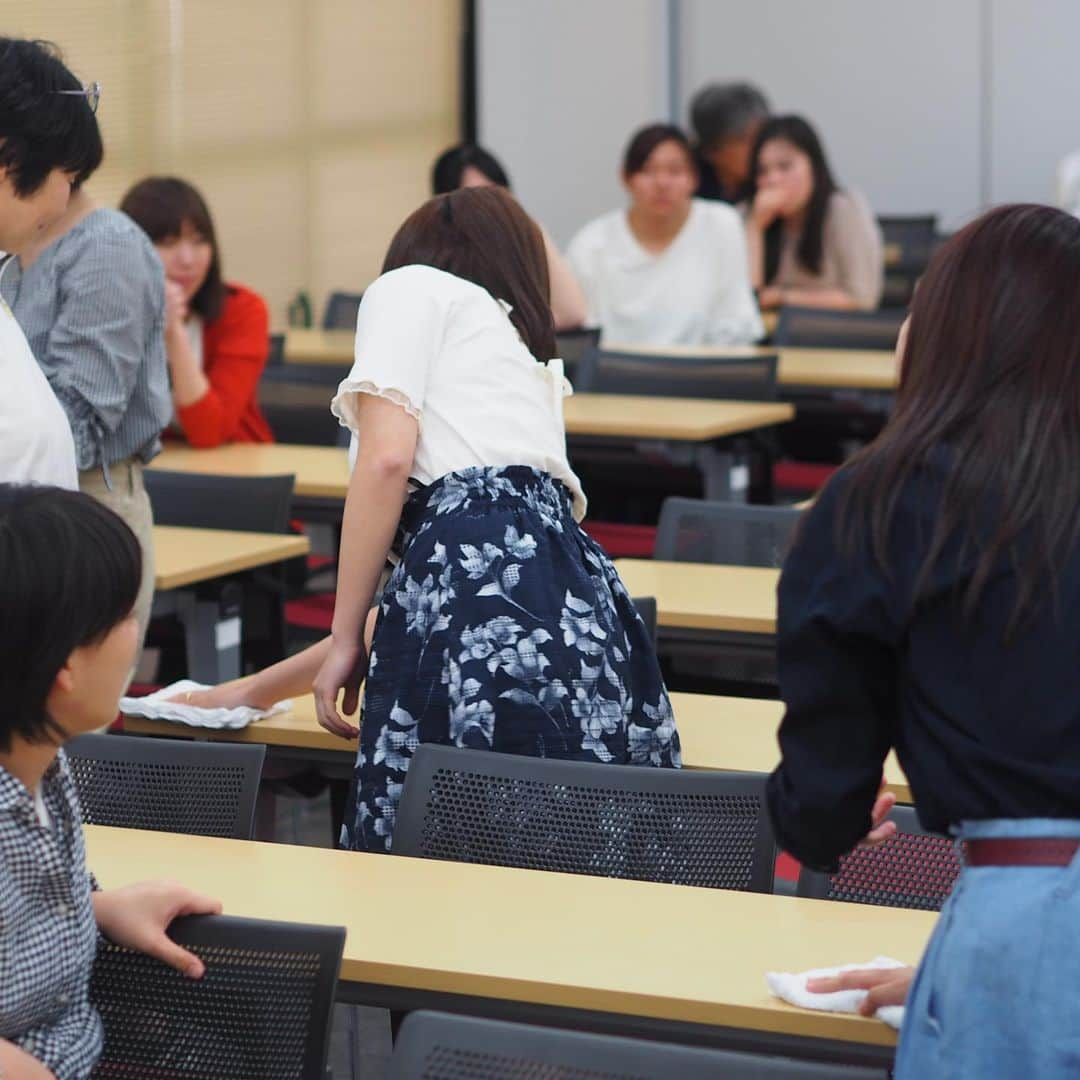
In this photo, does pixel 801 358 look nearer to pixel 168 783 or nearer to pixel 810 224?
pixel 810 224

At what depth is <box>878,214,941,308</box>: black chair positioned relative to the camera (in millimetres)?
9463

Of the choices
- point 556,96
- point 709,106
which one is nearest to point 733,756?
point 709,106

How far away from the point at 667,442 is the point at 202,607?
1829mm

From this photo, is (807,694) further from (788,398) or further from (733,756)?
(788,398)

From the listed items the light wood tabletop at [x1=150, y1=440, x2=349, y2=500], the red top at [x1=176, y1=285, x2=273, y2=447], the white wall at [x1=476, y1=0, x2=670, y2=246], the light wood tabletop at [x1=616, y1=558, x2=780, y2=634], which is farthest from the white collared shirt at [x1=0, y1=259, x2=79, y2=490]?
the white wall at [x1=476, y1=0, x2=670, y2=246]

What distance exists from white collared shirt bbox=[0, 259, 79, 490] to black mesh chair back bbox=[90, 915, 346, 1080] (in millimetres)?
666

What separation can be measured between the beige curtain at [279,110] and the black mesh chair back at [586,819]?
5254 mm

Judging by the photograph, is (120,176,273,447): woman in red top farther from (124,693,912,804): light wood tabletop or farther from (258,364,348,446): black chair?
(124,693,912,804): light wood tabletop

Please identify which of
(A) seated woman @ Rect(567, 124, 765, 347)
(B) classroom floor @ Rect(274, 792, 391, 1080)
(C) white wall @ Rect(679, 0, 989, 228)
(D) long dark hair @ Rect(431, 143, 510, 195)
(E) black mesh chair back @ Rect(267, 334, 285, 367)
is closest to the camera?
(B) classroom floor @ Rect(274, 792, 391, 1080)

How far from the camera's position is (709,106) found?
29.2ft

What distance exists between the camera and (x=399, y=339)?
2699 mm

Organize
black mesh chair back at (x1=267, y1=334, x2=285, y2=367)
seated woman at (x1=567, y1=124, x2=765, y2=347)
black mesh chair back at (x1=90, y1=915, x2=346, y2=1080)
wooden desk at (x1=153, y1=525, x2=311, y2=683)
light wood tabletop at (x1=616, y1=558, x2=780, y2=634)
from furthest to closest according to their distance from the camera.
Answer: seated woman at (x1=567, y1=124, x2=765, y2=347) → black mesh chair back at (x1=267, y1=334, x2=285, y2=367) → wooden desk at (x1=153, y1=525, x2=311, y2=683) → light wood tabletop at (x1=616, y1=558, x2=780, y2=634) → black mesh chair back at (x1=90, y1=915, x2=346, y2=1080)

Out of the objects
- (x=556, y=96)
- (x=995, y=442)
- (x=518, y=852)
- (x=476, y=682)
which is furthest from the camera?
(x=556, y=96)

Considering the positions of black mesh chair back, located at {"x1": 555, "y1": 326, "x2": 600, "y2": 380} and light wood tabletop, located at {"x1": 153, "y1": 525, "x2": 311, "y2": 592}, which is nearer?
light wood tabletop, located at {"x1": 153, "y1": 525, "x2": 311, "y2": 592}
